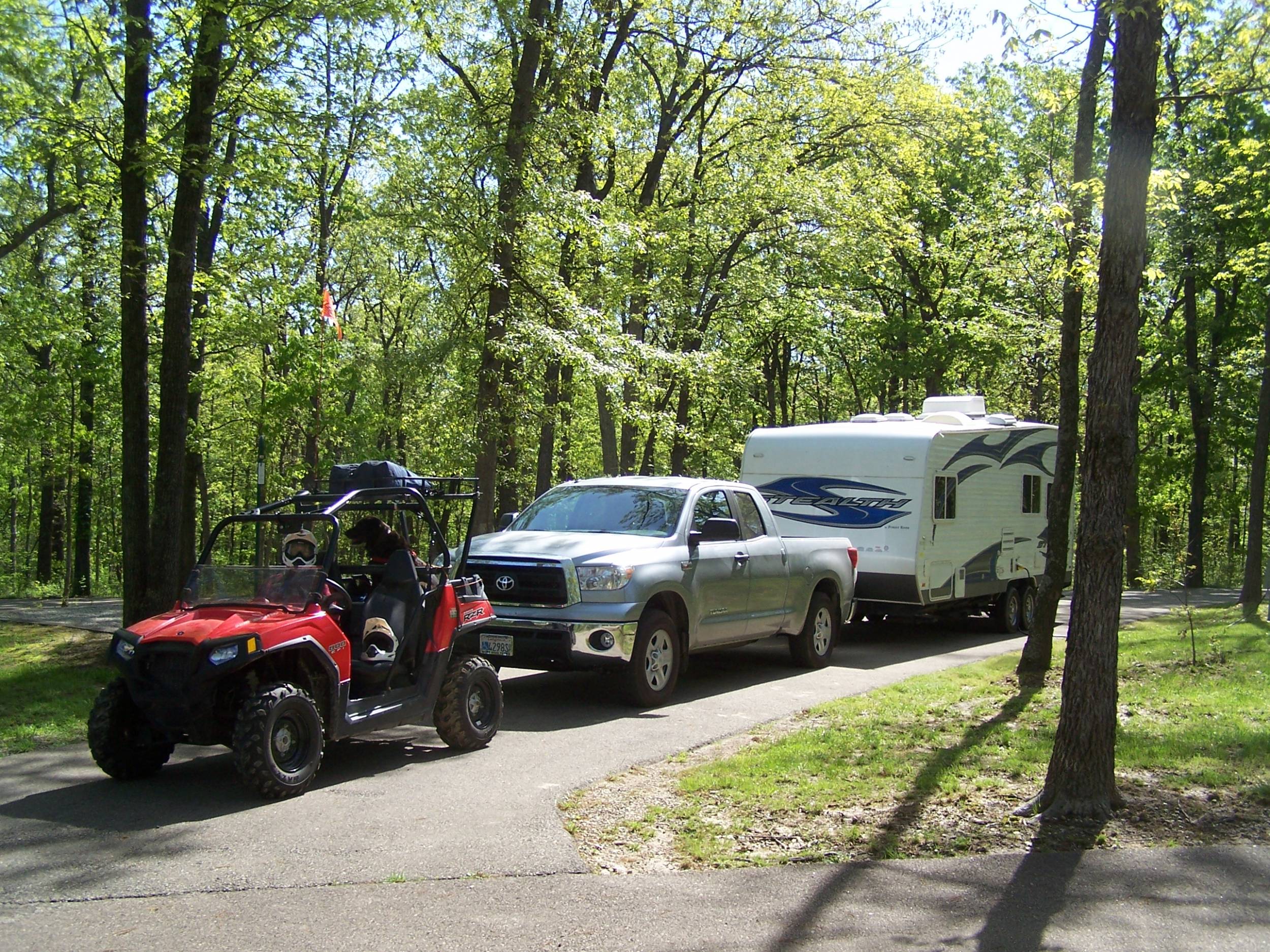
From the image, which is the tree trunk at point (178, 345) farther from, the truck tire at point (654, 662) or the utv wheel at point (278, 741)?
the utv wheel at point (278, 741)

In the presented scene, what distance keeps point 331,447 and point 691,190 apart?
30.5ft

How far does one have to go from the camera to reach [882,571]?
15.3m

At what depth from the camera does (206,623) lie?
6.88m

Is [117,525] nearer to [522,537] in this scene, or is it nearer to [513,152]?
[513,152]

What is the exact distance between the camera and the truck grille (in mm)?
10000

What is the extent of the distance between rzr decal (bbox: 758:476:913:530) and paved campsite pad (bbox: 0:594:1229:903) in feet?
18.2

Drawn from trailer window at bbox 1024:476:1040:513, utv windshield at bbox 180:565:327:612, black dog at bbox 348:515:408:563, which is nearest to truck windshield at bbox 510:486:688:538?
black dog at bbox 348:515:408:563

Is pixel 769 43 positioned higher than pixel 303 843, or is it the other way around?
pixel 769 43

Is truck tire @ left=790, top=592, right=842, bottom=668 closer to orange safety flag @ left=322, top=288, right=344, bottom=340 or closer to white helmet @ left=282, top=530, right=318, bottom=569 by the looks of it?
white helmet @ left=282, top=530, right=318, bottom=569

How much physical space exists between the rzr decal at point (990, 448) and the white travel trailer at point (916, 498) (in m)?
0.02

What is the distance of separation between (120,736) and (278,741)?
1058 mm

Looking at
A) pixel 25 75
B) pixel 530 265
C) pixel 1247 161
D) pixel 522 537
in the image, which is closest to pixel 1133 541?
pixel 1247 161

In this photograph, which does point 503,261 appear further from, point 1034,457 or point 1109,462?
point 1109,462

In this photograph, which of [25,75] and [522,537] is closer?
[522,537]
